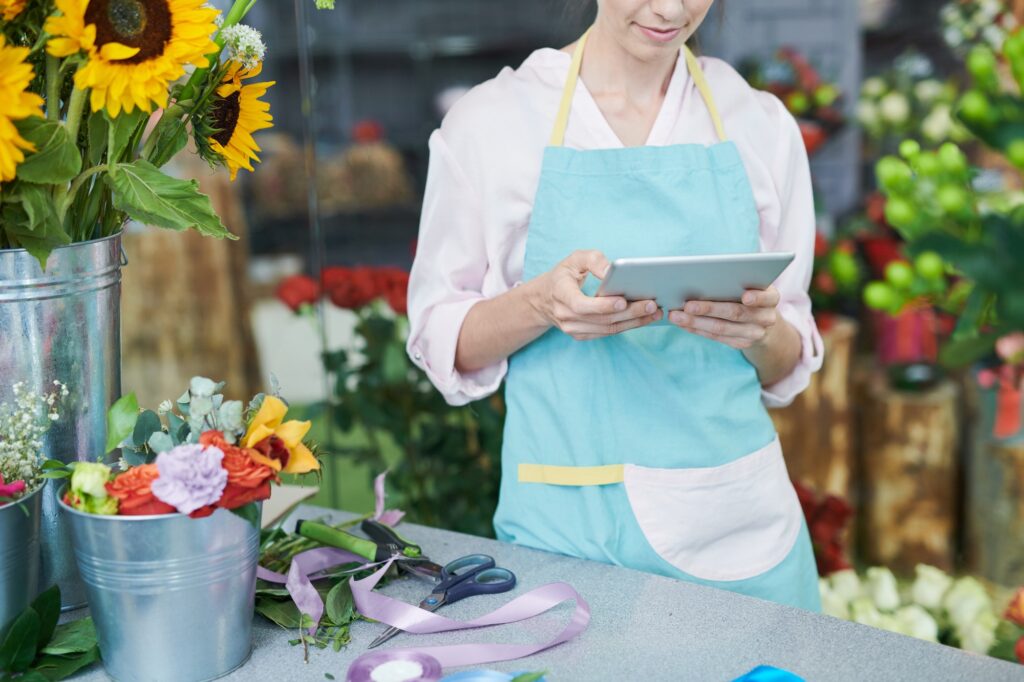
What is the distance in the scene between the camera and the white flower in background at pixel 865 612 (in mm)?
1860

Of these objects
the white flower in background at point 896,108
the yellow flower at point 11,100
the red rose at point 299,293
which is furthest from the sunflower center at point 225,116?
the white flower in background at point 896,108

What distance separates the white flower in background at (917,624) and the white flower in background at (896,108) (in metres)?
2.02

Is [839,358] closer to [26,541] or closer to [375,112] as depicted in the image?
→ [375,112]

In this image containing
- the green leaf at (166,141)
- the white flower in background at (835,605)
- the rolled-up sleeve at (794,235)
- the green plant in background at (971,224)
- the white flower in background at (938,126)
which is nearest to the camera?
the green plant in background at (971,224)

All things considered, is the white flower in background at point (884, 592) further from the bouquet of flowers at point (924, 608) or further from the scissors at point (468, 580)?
the scissors at point (468, 580)

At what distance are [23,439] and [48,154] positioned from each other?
26cm

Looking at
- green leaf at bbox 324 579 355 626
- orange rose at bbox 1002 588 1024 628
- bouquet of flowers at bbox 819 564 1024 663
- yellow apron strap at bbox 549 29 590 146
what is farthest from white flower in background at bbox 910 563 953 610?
green leaf at bbox 324 579 355 626

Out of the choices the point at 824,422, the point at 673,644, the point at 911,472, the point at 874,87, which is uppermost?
the point at 874,87

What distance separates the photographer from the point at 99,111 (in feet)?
3.51

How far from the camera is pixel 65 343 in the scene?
1.10 meters

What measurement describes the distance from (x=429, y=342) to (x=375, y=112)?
1.68m

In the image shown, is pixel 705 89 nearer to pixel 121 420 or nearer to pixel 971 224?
pixel 971 224

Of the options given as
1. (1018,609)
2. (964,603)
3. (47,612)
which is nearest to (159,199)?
(47,612)

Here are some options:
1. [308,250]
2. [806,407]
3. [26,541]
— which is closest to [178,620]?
[26,541]
